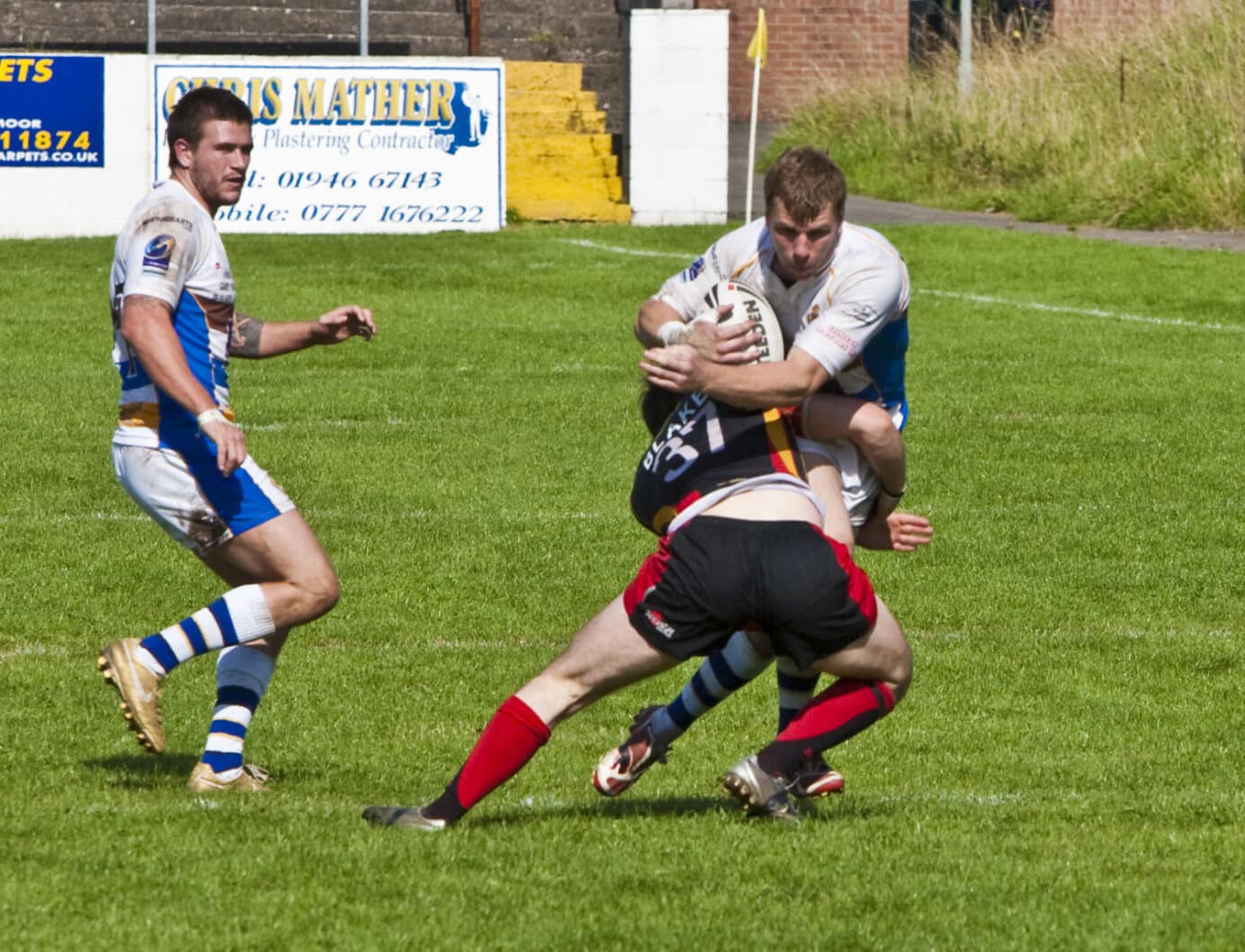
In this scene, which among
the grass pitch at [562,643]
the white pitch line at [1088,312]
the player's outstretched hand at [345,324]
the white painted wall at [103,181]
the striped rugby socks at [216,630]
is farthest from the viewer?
the white painted wall at [103,181]

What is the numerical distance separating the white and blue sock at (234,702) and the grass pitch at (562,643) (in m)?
0.16

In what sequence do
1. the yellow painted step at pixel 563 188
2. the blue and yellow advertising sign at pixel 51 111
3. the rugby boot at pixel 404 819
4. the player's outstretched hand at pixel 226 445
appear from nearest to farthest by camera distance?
1. the rugby boot at pixel 404 819
2. the player's outstretched hand at pixel 226 445
3. the blue and yellow advertising sign at pixel 51 111
4. the yellow painted step at pixel 563 188

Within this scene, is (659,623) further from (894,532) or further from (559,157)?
(559,157)

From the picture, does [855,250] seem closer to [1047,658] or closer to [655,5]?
[1047,658]

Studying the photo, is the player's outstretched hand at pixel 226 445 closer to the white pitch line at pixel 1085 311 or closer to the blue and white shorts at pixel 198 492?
the blue and white shorts at pixel 198 492

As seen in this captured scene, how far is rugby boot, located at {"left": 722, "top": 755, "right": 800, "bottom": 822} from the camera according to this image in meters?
6.06

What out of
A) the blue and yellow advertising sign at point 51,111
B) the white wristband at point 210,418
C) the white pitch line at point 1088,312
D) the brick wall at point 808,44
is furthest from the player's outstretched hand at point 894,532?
the brick wall at point 808,44

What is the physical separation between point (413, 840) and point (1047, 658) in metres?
3.99

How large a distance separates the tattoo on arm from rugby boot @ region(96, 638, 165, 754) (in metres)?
1.13

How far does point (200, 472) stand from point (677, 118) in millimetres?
20318

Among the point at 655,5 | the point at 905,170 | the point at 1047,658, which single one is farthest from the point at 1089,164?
the point at 1047,658

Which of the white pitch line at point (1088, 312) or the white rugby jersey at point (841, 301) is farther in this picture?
the white pitch line at point (1088, 312)

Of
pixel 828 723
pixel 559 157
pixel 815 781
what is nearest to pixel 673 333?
pixel 828 723

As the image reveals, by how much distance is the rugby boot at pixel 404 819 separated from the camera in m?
5.96
